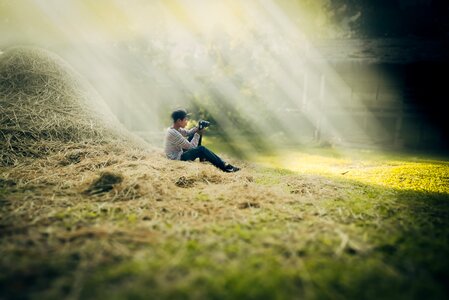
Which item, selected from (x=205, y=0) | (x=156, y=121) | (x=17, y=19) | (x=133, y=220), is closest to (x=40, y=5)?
(x=17, y=19)

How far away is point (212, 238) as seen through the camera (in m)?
2.50

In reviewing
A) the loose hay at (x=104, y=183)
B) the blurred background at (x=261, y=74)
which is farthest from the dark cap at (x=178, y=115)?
the blurred background at (x=261, y=74)

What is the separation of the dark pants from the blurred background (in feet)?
12.9

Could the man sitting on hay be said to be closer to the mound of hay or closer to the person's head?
the person's head

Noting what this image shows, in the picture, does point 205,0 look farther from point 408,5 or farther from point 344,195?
point 344,195

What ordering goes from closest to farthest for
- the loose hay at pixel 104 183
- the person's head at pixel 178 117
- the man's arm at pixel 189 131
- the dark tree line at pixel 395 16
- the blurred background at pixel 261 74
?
1. the loose hay at pixel 104 183
2. the person's head at pixel 178 117
3. the man's arm at pixel 189 131
4. the blurred background at pixel 261 74
5. the dark tree line at pixel 395 16

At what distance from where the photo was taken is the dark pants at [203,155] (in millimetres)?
5645

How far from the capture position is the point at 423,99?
1313 cm

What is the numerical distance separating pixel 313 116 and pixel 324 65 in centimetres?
296

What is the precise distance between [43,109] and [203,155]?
3.49 m

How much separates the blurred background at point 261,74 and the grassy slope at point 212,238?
595 centimetres

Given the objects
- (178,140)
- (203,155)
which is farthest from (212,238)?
(178,140)

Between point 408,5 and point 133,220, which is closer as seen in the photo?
point 133,220

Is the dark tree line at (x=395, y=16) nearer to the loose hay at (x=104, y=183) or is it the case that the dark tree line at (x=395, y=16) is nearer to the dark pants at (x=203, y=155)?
the dark pants at (x=203, y=155)
